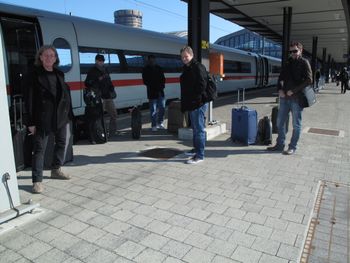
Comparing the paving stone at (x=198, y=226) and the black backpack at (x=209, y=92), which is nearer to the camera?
the paving stone at (x=198, y=226)

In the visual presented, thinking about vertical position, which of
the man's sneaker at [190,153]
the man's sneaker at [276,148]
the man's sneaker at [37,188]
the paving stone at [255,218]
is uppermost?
the man's sneaker at [37,188]

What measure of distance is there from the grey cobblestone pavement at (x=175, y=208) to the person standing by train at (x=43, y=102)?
1.69ft

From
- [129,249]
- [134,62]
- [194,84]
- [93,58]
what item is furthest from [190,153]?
[134,62]

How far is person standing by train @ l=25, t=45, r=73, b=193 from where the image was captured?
4.53 metres

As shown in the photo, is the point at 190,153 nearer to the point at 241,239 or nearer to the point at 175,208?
the point at 175,208

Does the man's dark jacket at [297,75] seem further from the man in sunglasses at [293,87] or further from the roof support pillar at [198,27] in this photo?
the roof support pillar at [198,27]

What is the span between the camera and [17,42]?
27.3 feet

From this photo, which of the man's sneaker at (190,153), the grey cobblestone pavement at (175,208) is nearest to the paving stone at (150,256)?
the grey cobblestone pavement at (175,208)

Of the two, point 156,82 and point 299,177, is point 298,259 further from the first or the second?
point 156,82

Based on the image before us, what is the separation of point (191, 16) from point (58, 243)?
226 inches

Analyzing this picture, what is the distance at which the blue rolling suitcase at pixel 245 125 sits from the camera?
7.39 meters

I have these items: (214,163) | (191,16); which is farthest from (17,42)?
(214,163)

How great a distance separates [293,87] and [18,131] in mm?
4493

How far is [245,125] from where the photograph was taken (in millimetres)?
7418
